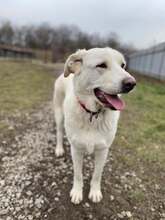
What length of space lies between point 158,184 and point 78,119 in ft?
4.65

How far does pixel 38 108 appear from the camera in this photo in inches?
242

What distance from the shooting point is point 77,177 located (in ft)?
9.11

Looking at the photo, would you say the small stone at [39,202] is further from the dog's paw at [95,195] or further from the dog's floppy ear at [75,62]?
the dog's floppy ear at [75,62]

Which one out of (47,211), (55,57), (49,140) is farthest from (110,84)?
(55,57)

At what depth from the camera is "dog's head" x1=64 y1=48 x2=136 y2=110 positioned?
203cm

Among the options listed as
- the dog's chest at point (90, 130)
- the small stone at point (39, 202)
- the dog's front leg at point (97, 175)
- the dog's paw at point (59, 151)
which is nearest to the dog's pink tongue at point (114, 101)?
the dog's chest at point (90, 130)

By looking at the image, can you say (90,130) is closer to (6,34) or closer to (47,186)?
(47,186)

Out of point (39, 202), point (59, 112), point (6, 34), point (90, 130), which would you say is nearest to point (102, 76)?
point (90, 130)

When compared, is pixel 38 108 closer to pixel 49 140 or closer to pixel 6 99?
pixel 6 99

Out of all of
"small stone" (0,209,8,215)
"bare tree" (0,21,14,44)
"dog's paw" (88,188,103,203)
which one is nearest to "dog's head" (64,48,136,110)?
"dog's paw" (88,188,103,203)

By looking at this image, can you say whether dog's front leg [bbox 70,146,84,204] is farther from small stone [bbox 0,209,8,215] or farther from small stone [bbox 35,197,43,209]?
small stone [bbox 0,209,8,215]

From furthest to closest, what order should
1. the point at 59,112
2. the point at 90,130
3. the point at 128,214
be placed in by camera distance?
the point at 59,112, the point at 128,214, the point at 90,130

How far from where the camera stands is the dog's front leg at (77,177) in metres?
2.67

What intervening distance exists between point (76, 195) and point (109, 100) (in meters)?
1.16
